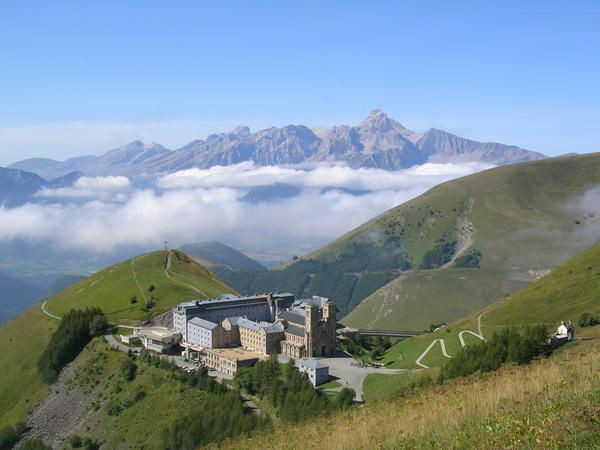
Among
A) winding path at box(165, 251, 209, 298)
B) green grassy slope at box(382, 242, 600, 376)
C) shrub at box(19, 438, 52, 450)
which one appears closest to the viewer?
shrub at box(19, 438, 52, 450)

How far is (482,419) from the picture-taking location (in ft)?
67.1

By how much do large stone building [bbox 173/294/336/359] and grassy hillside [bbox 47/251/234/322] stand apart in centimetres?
1462

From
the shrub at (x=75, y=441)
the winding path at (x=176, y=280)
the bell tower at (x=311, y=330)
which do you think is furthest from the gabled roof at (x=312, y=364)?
the winding path at (x=176, y=280)

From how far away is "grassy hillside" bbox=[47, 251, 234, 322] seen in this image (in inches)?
5399

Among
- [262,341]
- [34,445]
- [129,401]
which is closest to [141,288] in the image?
[262,341]

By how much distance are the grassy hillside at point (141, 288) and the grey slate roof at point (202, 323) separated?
18.5m

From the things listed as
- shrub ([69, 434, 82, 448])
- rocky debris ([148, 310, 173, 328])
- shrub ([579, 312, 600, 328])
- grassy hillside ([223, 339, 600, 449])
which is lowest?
shrub ([69, 434, 82, 448])

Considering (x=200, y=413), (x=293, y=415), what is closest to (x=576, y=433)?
(x=293, y=415)

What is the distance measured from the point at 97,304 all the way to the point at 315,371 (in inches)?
2888

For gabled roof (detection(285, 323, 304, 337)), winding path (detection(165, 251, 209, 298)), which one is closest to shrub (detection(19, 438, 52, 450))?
gabled roof (detection(285, 323, 304, 337))

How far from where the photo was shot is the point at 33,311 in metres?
151

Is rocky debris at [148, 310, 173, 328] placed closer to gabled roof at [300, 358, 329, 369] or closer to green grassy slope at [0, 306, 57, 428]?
green grassy slope at [0, 306, 57, 428]

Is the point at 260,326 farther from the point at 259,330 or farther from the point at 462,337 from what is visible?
the point at 462,337

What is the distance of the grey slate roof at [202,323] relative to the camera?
367 ft
